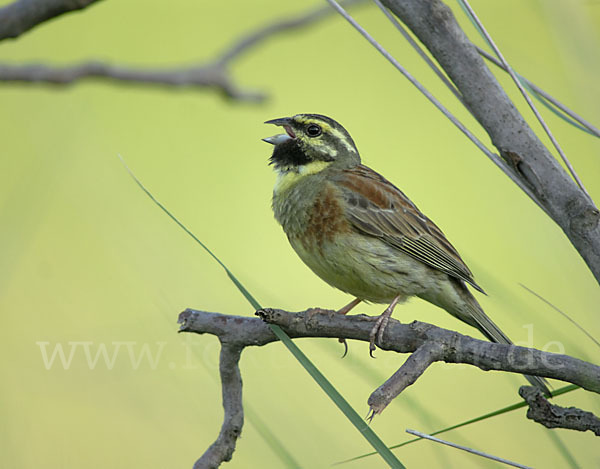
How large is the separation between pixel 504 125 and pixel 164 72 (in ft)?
5.28

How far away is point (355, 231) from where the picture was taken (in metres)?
3.06

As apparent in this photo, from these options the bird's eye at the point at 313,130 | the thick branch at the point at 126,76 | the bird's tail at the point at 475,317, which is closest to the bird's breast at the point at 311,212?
the bird's eye at the point at 313,130

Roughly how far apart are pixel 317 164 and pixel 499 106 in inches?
56.7

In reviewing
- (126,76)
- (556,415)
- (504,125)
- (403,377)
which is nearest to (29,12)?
(126,76)

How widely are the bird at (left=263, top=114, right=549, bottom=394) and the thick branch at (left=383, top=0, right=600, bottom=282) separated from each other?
3.27ft

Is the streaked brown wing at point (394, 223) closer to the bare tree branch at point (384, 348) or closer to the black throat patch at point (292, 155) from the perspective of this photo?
the black throat patch at point (292, 155)

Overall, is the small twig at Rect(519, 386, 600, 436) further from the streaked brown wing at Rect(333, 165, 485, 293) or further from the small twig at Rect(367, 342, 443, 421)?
the streaked brown wing at Rect(333, 165, 485, 293)

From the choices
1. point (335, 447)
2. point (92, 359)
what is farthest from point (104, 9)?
point (335, 447)

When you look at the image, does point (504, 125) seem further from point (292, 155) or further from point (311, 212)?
point (292, 155)

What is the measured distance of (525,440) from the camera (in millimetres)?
2857

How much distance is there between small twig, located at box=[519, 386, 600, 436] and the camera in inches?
64.6

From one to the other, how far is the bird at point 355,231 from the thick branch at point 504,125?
1.00 m

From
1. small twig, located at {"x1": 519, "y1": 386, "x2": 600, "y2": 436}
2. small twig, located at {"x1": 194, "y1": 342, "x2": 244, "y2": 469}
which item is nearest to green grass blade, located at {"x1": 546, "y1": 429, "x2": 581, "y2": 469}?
small twig, located at {"x1": 519, "y1": 386, "x2": 600, "y2": 436}

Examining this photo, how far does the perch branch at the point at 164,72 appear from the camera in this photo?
106 inches
